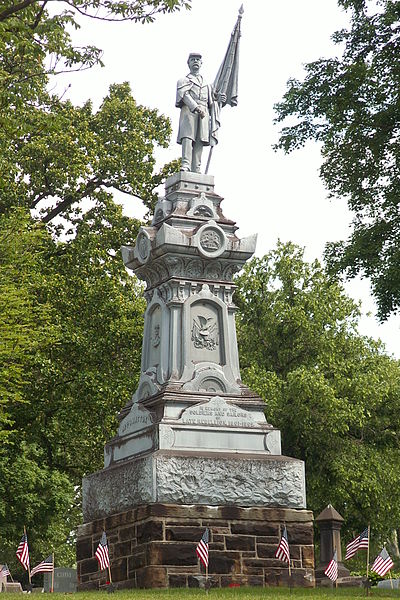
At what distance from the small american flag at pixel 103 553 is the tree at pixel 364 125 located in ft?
23.1

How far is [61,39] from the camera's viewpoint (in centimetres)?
1869

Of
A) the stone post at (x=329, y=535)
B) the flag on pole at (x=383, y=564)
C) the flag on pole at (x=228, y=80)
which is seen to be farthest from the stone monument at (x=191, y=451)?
the stone post at (x=329, y=535)

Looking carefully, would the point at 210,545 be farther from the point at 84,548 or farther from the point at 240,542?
the point at 84,548

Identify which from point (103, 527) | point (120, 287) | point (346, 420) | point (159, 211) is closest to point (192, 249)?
point (159, 211)

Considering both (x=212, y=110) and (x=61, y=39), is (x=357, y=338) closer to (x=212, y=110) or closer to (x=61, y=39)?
(x=212, y=110)

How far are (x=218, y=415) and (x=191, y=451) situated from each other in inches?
35.4

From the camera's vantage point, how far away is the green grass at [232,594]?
51.4 ft

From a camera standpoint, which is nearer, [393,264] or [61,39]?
[61,39]

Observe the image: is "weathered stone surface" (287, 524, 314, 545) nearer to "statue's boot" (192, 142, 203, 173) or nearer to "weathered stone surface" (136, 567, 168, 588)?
"weathered stone surface" (136, 567, 168, 588)

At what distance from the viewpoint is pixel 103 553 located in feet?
61.6

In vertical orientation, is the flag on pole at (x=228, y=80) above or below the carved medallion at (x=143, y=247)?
above

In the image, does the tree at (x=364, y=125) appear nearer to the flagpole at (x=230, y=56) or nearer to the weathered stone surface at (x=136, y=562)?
the flagpole at (x=230, y=56)

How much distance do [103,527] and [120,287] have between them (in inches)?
560

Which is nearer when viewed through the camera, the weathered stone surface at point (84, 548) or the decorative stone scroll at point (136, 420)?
the decorative stone scroll at point (136, 420)
